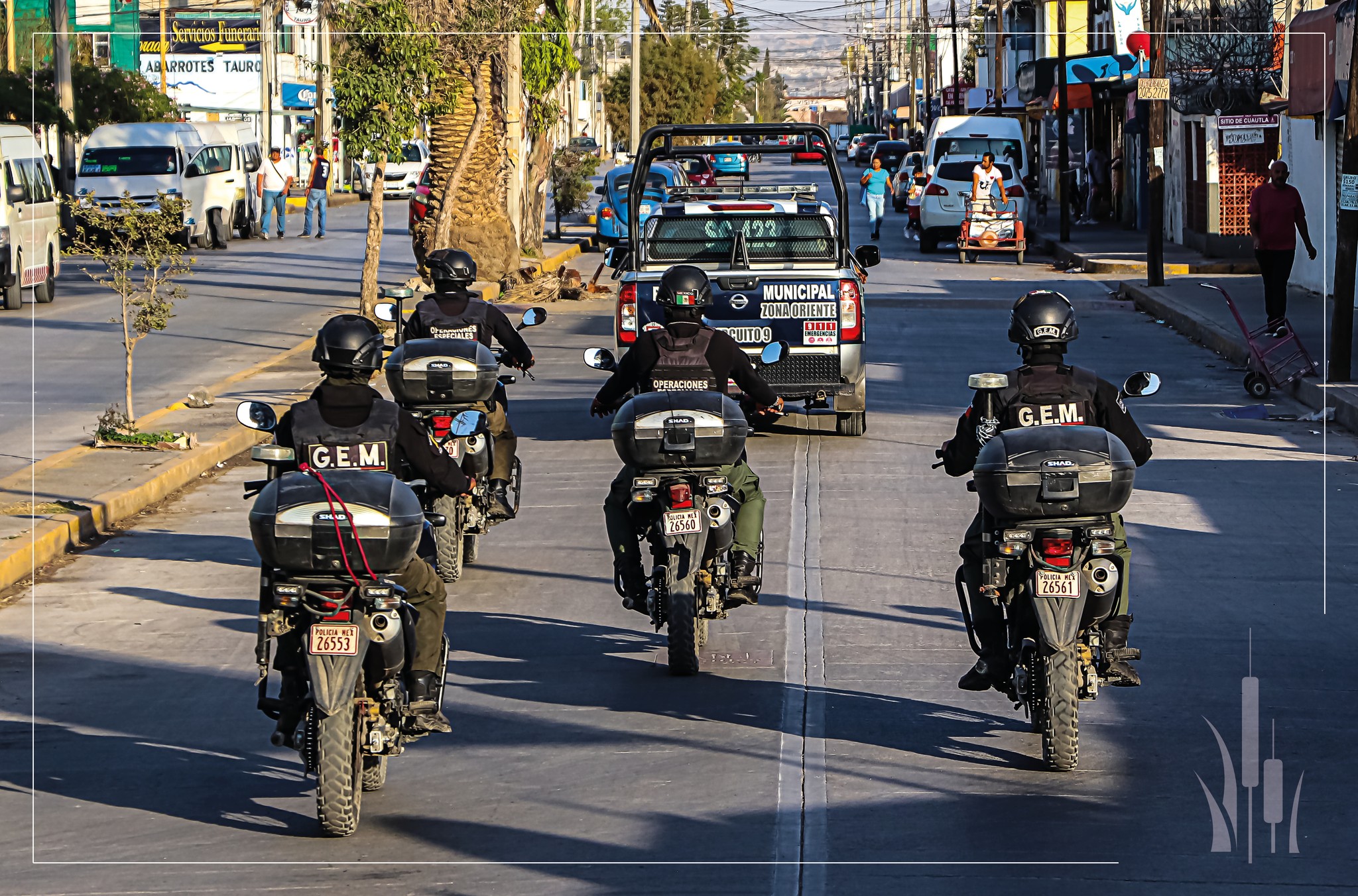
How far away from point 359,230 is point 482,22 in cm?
1785

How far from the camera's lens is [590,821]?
639 centimetres

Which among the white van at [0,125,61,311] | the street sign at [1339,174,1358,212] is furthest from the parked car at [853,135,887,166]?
the street sign at [1339,174,1358,212]

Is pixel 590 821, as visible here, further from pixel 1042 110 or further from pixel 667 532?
pixel 1042 110

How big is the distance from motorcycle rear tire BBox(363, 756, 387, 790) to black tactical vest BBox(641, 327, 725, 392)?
108 inches

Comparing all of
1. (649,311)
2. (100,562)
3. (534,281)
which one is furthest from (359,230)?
(100,562)

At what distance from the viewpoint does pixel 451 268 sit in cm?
1147

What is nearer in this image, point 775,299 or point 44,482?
point 44,482

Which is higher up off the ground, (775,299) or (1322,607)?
(775,299)

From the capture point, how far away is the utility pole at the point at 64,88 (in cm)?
3647

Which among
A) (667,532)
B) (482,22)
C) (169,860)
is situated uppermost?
(482,22)

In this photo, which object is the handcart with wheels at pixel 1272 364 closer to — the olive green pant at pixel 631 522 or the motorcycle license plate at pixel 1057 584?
the olive green pant at pixel 631 522

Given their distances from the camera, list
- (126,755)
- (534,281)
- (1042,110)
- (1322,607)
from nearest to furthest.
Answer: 1. (126,755)
2. (1322,607)
3. (534,281)
4. (1042,110)

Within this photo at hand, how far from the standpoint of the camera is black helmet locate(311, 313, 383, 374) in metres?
6.81

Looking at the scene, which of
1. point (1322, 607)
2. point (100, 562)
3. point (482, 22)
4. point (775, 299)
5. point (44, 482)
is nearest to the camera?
point (1322, 607)
